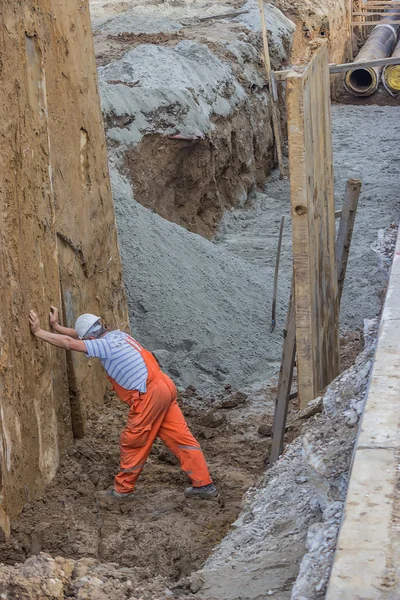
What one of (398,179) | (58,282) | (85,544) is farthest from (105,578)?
(398,179)

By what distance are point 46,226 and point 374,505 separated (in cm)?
368

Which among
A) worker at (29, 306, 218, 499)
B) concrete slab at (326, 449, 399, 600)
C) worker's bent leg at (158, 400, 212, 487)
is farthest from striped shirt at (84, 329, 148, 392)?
concrete slab at (326, 449, 399, 600)

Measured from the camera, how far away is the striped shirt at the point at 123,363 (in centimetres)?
611

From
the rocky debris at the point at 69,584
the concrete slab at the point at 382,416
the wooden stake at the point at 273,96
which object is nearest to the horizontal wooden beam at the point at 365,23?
the wooden stake at the point at 273,96

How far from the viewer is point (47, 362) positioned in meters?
6.23

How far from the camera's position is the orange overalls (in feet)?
20.4

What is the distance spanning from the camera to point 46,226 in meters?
6.21

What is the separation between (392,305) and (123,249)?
485 cm

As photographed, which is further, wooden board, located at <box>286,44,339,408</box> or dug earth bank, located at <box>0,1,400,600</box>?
wooden board, located at <box>286,44,339,408</box>

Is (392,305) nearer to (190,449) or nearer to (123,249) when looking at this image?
(190,449)

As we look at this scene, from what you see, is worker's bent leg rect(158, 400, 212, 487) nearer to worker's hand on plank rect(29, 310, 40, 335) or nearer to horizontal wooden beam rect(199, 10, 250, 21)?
worker's hand on plank rect(29, 310, 40, 335)

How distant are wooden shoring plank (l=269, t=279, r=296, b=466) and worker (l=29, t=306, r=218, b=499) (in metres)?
0.58

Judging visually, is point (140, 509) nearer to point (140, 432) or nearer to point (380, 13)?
point (140, 432)

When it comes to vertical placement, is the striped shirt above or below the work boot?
above
